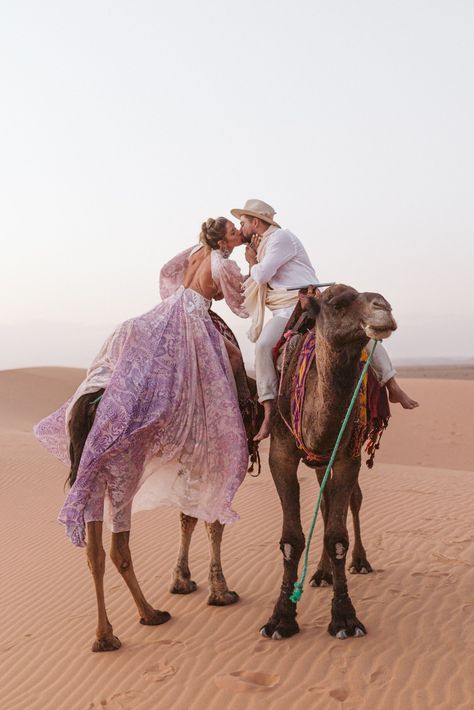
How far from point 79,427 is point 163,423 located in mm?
655

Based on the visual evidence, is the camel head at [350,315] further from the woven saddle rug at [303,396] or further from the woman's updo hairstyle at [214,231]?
the woman's updo hairstyle at [214,231]

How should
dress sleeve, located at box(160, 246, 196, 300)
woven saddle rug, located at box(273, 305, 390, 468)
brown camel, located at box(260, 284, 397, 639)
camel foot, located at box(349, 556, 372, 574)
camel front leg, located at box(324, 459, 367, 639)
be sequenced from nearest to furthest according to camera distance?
brown camel, located at box(260, 284, 397, 639)
woven saddle rug, located at box(273, 305, 390, 468)
camel front leg, located at box(324, 459, 367, 639)
dress sleeve, located at box(160, 246, 196, 300)
camel foot, located at box(349, 556, 372, 574)

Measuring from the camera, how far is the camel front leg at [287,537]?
5738 millimetres

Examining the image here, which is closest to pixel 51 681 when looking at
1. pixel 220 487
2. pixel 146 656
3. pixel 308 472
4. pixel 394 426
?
pixel 146 656

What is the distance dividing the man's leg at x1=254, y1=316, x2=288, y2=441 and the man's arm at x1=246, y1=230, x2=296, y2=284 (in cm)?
39

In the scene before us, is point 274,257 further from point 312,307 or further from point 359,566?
point 359,566

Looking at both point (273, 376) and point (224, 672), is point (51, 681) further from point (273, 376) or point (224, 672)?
point (273, 376)

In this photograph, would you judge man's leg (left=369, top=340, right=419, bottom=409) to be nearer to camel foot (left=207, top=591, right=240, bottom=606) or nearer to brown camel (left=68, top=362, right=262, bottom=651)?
brown camel (left=68, top=362, right=262, bottom=651)

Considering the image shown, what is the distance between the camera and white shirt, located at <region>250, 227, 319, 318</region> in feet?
20.2

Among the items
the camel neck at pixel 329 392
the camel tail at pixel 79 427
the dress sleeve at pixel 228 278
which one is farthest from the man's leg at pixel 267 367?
the camel tail at pixel 79 427

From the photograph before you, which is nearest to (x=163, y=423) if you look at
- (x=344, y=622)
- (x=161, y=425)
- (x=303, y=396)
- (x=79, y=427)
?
(x=161, y=425)

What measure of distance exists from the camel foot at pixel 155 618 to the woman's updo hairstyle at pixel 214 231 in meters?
3.24

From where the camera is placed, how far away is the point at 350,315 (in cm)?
466

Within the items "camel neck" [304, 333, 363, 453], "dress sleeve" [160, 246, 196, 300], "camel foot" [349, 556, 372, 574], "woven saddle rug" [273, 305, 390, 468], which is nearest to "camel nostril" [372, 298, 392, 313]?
"camel neck" [304, 333, 363, 453]
